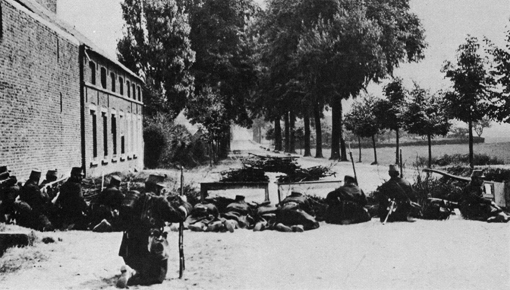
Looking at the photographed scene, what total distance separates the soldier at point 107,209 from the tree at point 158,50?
22.7m

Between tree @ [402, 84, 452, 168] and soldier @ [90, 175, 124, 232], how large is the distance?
65.7ft

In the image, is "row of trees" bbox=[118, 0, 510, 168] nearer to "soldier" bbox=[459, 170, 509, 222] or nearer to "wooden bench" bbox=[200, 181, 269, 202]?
"soldier" bbox=[459, 170, 509, 222]

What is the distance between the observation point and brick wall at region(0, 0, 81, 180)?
1242 cm

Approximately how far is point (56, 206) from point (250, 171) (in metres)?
6.14

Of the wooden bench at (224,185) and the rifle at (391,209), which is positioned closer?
the rifle at (391,209)

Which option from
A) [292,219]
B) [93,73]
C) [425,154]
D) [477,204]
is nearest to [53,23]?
[93,73]

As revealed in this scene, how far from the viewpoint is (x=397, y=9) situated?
34.6 metres

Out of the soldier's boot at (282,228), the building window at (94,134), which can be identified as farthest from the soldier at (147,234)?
the building window at (94,134)

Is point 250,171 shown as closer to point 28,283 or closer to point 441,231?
point 441,231

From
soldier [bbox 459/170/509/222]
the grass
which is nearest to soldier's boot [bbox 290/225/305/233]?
soldier [bbox 459/170/509/222]

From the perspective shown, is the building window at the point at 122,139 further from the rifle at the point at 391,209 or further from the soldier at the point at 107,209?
the rifle at the point at 391,209

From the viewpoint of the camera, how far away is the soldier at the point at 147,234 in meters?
6.36

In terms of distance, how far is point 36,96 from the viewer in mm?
14211

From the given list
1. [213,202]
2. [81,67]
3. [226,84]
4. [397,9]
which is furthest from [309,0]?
[213,202]
